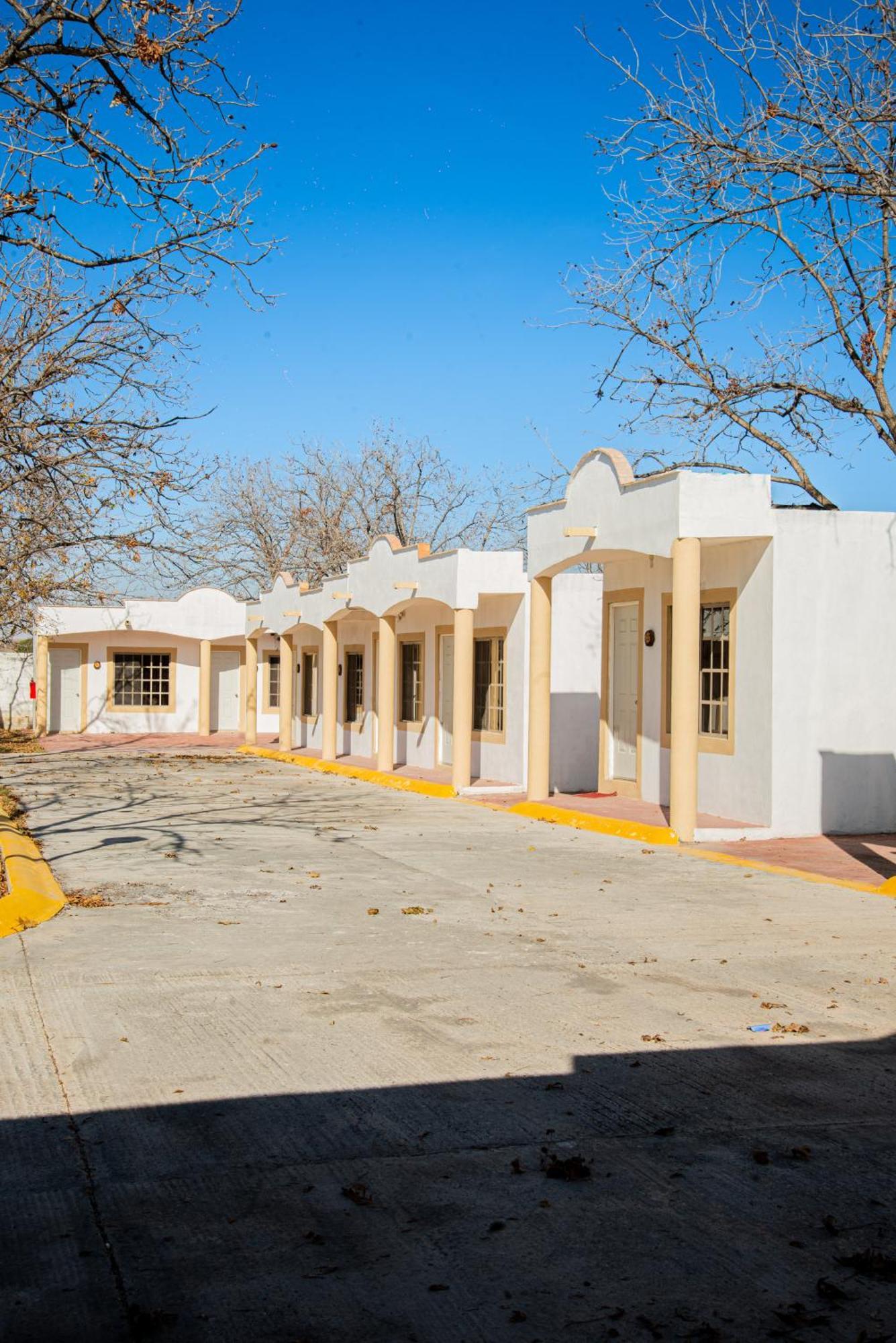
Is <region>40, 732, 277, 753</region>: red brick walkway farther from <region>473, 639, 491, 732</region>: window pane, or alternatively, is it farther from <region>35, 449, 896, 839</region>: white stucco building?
<region>473, 639, 491, 732</region>: window pane

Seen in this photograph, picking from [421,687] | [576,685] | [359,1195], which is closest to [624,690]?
[576,685]

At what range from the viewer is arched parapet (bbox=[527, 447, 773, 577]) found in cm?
1390

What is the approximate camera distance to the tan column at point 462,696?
19703 mm

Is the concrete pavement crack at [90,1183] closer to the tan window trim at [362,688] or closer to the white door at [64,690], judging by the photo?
the tan window trim at [362,688]

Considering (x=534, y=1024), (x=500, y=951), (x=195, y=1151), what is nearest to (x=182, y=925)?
(x=500, y=951)

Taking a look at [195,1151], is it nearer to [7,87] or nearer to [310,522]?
[7,87]

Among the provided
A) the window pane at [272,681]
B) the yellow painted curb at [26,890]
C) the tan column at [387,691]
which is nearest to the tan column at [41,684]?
the window pane at [272,681]

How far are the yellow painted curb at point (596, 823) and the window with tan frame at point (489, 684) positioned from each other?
3.49m

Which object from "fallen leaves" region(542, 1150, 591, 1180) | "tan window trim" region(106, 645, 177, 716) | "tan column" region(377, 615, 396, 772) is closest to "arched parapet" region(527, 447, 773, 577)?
"tan column" region(377, 615, 396, 772)

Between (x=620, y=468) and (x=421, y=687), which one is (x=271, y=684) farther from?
(x=620, y=468)

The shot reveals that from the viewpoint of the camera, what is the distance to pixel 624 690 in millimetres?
18062

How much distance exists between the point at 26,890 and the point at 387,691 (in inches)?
559

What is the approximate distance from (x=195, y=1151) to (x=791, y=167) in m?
7.43

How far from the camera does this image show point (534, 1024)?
627 centimetres
